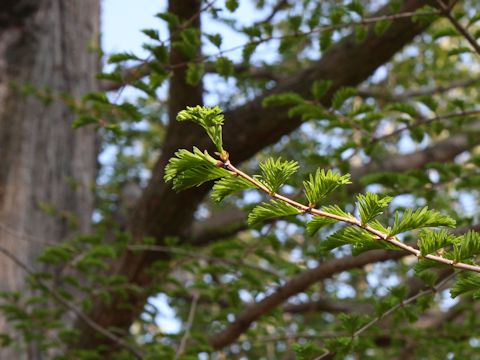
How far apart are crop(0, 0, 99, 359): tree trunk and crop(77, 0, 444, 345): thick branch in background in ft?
1.72

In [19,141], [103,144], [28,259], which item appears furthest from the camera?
[103,144]

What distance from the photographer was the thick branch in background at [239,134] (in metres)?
A: 2.05

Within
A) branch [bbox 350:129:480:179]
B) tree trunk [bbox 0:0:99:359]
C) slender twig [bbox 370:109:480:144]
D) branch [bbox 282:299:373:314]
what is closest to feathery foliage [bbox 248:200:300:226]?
slender twig [bbox 370:109:480:144]

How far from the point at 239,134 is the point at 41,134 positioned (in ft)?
4.24

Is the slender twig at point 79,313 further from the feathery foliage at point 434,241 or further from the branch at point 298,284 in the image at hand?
the feathery foliage at point 434,241

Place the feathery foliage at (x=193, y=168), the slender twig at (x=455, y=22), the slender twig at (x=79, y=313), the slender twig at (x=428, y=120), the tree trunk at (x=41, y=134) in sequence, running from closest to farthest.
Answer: the feathery foliage at (x=193, y=168), the slender twig at (x=455, y=22), the slender twig at (x=428, y=120), the slender twig at (x=79, y=313), the tree trunk at (x=41, y=134)

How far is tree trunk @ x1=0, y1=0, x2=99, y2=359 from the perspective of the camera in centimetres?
284

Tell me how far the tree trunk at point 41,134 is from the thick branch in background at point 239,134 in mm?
526

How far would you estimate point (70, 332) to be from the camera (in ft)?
6.82

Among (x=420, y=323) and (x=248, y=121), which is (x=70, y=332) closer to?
(x=248, y=121)

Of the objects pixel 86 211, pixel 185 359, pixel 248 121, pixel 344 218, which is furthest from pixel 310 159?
pixel 86 211

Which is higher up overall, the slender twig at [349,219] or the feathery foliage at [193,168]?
the feathery foliage at [193,168]

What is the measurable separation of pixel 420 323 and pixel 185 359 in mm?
2026

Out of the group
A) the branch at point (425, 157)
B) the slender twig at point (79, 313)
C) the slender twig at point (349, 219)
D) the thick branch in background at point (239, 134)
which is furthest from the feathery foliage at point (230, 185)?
the branch at point (425, 157)
